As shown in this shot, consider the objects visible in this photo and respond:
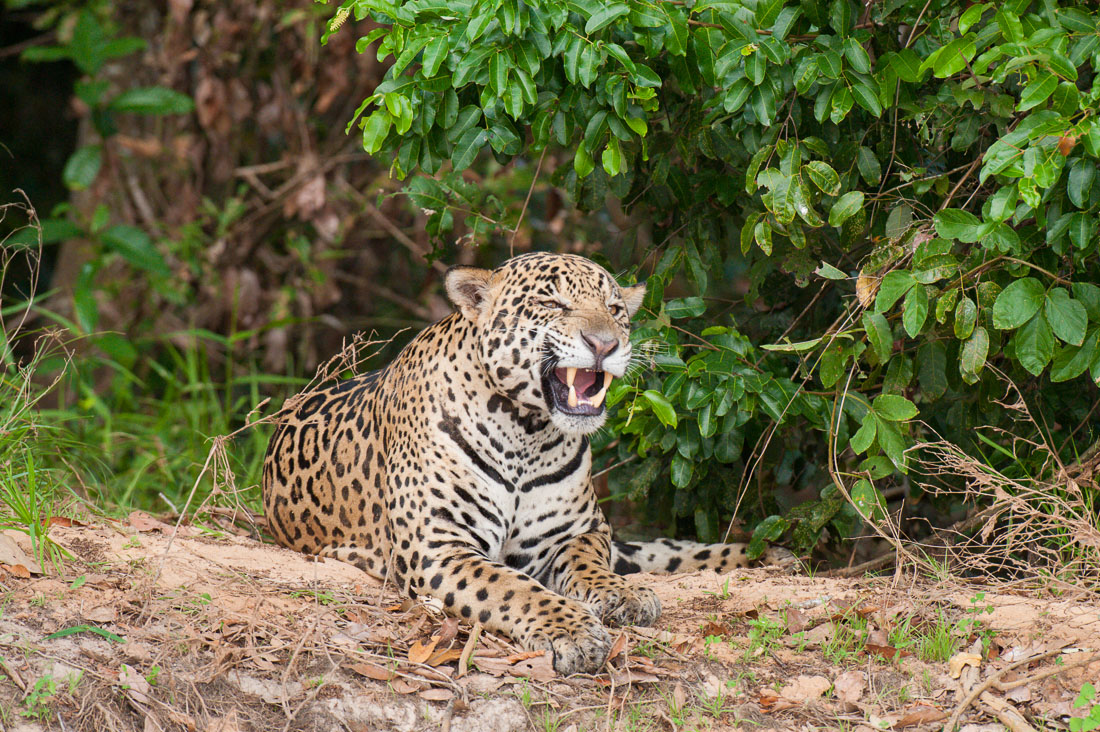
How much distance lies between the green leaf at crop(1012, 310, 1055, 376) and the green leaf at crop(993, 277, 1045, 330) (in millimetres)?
36

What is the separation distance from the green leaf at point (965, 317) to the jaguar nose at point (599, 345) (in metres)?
1.31

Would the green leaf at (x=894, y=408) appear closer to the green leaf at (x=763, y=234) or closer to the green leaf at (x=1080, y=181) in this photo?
the green leaf at (x=763, y=234)

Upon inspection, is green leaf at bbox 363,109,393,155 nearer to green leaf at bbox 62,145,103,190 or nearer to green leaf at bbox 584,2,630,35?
green leaf at bbox 584,2,630,35

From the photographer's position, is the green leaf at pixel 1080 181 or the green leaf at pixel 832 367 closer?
the green leaf at pixel 1080 181

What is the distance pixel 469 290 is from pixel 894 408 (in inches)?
72.7

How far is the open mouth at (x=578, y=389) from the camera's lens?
4660 millimetres

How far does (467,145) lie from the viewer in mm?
4828

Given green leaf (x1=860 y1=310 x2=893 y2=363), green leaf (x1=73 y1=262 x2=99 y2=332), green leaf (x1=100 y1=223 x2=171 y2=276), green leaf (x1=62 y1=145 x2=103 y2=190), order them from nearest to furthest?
1. green leaf (x1=860 y1=310 x2=893 y2=363)
2. green leaf (x1=73 y1=262 x2=99 y2=332)
3. green leaf (x1=100 y1=223 x2=171 y2=276)
4. green leaf (x1=62 y1=145 x2=103 y2=190)

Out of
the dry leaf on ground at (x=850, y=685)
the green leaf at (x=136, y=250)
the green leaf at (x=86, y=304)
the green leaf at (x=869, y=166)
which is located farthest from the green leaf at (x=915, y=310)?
the green leaf at (x=136, y=250)

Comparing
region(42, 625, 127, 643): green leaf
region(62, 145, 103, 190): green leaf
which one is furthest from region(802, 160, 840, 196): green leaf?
region(62, 145, 103, 190): green leaf

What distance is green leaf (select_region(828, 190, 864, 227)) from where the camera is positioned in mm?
4445

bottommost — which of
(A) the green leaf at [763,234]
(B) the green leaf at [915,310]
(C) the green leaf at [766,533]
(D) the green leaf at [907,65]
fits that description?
(C) the green leaf at [766,533]

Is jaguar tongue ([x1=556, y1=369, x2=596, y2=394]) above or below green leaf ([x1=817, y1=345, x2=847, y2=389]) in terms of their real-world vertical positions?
below

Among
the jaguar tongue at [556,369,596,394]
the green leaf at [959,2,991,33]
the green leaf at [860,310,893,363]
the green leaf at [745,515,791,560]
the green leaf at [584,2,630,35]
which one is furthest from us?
the green leaf at [745,515,791,560]
